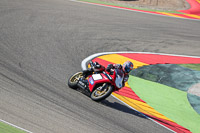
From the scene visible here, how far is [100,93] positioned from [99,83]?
0.26m

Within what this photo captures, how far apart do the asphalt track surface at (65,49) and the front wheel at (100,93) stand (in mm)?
172

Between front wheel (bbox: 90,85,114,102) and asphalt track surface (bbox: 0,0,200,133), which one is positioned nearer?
asphalt track surface (bbox: 0,0,200,133)

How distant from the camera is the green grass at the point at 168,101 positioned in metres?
7.91

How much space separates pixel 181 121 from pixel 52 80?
3.76 metres

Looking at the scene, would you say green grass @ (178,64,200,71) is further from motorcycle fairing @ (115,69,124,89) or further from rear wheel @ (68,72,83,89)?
rear wheel @ (68,72,83,89)

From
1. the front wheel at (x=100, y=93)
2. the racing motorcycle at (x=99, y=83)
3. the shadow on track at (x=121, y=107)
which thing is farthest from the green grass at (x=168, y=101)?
the front wheel at (x=100, y=93)

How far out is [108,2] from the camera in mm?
20922

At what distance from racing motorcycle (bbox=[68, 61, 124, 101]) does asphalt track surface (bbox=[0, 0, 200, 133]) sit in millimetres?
209

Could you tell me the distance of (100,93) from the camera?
7.56 metres

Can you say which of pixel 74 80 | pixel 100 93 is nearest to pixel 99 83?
pixel 100 93

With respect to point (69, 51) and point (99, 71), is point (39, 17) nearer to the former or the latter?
point (69, 51)

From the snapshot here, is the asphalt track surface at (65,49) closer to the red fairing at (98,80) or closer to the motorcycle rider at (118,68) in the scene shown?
the red fairing at (98,80)

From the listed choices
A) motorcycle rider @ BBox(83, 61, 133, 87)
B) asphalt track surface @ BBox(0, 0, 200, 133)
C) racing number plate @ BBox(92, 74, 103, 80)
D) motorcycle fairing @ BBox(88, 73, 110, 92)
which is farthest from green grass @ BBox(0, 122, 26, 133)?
motorcycle rider @ BBox(83, 61, 133, 87)

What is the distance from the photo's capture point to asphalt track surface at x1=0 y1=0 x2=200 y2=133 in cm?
614
